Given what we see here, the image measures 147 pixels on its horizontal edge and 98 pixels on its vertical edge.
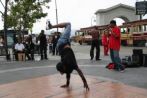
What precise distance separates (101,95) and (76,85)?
1773 millimetres

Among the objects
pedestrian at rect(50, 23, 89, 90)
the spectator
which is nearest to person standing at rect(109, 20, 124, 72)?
pedestrian at rect(50, 23, 89, 90)

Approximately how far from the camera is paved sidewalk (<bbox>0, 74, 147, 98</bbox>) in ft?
33.9

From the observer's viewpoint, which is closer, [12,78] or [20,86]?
[20,86]

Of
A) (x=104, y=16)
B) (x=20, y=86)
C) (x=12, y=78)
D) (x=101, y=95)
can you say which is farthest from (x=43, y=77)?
(x=104, y=16)

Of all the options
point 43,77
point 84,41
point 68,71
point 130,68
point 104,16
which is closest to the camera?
point 68,71

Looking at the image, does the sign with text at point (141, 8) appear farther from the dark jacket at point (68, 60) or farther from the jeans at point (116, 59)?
the dark jacket at point (68, 60)

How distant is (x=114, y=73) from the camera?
578 inches

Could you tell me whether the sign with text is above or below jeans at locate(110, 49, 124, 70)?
above

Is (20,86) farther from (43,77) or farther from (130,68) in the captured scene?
(130,68)

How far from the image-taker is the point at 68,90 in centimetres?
1112

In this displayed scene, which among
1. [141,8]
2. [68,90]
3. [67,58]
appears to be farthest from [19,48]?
[141,8]

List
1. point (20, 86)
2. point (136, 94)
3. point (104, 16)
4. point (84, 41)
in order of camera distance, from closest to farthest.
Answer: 1. point (136, 94)
2. point (20, 86)
3. point (84, 41)
4. point (104, 16)

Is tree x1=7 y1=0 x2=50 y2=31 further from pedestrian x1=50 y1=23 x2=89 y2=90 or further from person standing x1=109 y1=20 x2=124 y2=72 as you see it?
pedestrian x1=50 y1=23 x2=89 y2=90

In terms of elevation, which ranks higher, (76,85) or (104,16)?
(104,16)
